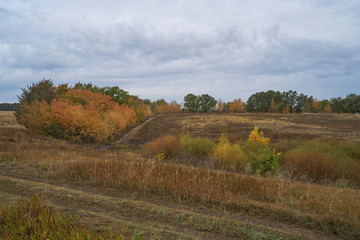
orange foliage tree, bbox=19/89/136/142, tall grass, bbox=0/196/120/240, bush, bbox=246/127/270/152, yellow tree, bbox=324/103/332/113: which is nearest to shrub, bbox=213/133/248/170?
bush, bbox=246/127/270/152

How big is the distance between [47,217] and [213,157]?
47.3 ft

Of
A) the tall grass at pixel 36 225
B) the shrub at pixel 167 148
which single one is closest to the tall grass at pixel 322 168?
the shrub at pixel 167 148

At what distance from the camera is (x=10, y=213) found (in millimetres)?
4406

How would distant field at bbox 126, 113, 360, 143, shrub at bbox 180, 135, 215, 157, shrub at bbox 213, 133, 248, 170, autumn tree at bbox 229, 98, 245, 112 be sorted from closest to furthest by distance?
shrub at bbox 213, 133, 248, 170 → shrub at bbox 180, 135, 215, 157 → distant field at bbox 126, 113, 360, 143 → autumn tree at bbox 229, 98, 245, 112

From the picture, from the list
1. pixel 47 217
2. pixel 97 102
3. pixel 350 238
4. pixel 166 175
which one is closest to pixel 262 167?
Result: pixel 166 175

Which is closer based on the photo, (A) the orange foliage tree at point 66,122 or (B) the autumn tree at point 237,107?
(A) the orange foliage tree at point 66,122

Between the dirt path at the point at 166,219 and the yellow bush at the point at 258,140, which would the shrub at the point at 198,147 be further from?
the dirt path at the point at 166,219

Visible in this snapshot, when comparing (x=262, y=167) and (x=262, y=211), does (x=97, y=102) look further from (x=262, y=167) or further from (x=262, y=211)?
(x=262, y=211)

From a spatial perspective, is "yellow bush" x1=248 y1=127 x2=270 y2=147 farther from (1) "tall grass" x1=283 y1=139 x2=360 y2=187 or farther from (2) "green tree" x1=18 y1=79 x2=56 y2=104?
(2) "green tree" x1=18 y1=79 x2=56 y2=104

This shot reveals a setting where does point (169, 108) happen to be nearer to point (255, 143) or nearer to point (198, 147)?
point (198, 147)

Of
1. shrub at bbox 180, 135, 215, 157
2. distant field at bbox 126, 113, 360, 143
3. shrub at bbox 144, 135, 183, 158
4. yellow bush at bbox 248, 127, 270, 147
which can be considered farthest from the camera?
distant field at bbox 126, 113, 360, 143

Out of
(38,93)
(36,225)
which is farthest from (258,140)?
(38,93)

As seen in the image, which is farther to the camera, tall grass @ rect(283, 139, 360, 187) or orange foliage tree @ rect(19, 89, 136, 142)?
orange foliage tree @ rect(19, 89, 136, 142)

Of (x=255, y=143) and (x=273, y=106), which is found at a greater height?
(x=273, y=106)
